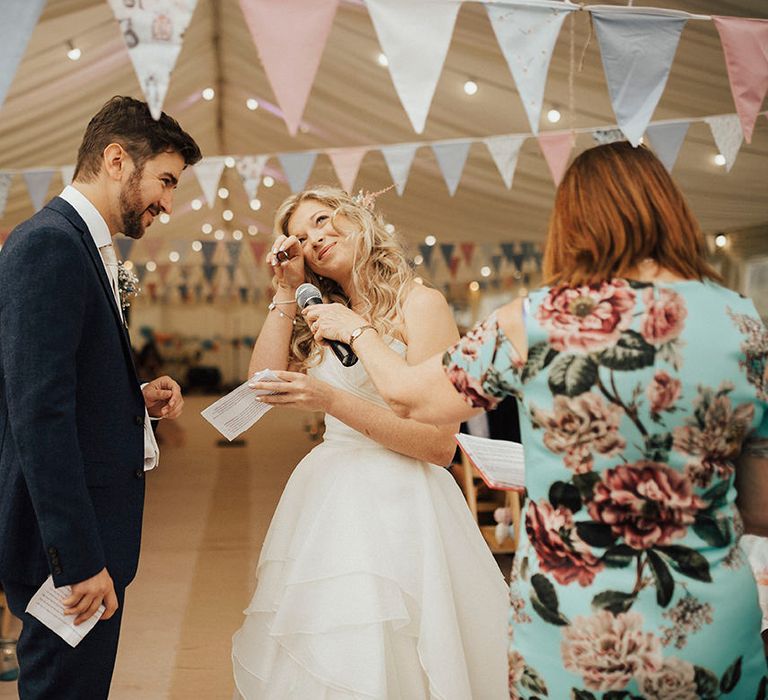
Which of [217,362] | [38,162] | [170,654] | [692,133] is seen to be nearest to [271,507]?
[170,654]

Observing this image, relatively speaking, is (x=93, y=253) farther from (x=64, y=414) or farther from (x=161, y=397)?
(x=161, y=397)

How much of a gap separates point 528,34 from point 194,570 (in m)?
3.40

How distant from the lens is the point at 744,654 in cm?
123

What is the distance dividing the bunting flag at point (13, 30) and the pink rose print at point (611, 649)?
5.54ft

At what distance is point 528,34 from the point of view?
2578 millimetres

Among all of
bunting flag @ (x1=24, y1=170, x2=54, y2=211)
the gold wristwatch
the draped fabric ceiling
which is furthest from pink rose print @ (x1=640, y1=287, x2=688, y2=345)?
bunting flag @ (x1=24, y1=170, x2=54, y2=211)

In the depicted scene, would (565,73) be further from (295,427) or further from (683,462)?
(295,427)

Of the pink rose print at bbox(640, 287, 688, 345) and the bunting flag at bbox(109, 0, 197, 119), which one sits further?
the bunting flag at bbox(109, 0, 197, 119)

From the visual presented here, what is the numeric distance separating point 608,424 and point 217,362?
22042 millimetres

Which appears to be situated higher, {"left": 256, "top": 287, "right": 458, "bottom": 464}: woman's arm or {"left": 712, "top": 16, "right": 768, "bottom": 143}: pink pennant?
{"left": 712, "top": 16, "right": 768, "bottom": 143}: pink pennant

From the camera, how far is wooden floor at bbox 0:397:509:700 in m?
3.18

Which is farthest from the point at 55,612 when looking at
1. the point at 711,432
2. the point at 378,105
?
the point at 378,105

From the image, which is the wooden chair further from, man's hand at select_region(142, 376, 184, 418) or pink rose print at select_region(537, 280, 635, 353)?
pink rose print at select_region(537, 280, 635, 353)

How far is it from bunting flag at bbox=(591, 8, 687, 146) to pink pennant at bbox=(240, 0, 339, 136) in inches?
34.2
